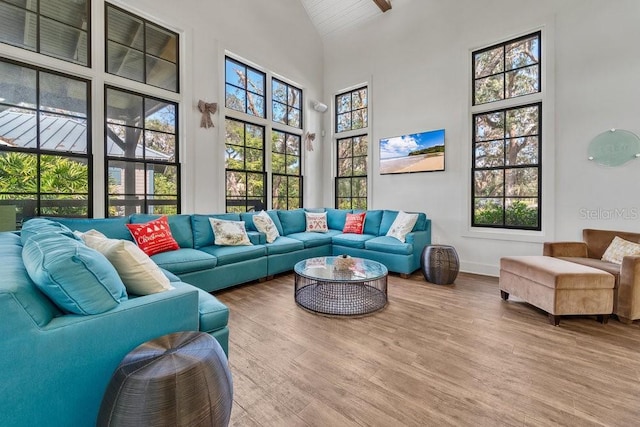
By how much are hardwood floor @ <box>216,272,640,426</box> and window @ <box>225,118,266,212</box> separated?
2211mm

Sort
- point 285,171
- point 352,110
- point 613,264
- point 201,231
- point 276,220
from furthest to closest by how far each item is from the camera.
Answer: point 352,110
point 285,171
point 276,220
point 201,231
point 613,264

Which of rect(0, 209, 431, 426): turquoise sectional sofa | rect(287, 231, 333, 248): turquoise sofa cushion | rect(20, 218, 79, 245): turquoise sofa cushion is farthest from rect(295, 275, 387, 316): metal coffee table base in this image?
rect(20, 218, 79, 245): turquoise sofa cushion

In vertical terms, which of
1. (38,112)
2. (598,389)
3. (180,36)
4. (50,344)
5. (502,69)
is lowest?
(598,389)

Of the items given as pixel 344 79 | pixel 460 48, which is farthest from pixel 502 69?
pixel 344 79

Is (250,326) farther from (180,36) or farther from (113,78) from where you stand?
(180,36)

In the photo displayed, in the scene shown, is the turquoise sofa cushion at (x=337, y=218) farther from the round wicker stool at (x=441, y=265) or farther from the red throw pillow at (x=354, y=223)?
the round wicker stool at (x=441, y=265)

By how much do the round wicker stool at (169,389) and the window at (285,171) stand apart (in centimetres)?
409

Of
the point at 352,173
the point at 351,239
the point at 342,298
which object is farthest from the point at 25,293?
the point at 352,173

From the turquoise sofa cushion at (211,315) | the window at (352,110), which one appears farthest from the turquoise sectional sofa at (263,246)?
the window at (352,110)

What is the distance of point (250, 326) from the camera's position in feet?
7.97

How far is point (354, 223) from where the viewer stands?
15.8 ft

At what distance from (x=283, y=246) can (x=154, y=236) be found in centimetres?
155

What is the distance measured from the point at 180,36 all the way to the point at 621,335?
574 cm

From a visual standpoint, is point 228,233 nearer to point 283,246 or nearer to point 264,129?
point 283,246
